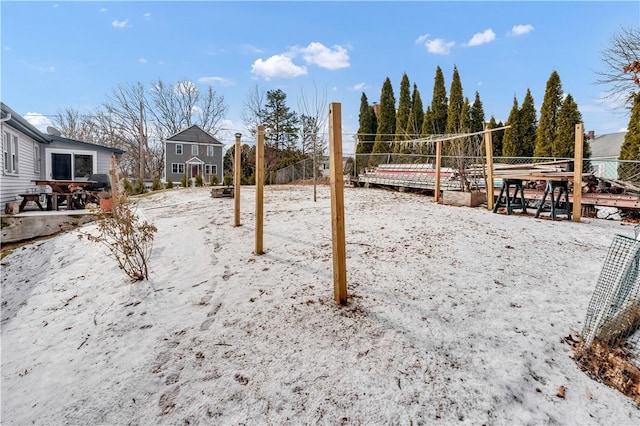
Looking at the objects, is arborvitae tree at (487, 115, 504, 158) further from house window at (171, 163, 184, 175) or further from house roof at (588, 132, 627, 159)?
house window at (171, 163, 184, 175)

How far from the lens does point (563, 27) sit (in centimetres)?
762

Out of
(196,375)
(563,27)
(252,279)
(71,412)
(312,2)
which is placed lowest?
(71,412)

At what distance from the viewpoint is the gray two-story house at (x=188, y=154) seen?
→ 93.5 ft

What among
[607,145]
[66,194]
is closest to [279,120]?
[66,194]

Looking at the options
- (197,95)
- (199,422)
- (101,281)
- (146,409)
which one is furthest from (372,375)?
(197,95)

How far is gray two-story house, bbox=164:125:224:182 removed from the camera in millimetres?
28500

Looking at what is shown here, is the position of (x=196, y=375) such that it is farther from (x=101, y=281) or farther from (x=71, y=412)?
(x=101, y=281)

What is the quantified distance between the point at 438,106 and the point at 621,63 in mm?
8063

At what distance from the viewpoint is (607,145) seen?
28375 mm

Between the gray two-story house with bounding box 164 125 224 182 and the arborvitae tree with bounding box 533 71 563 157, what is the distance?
2409 cm

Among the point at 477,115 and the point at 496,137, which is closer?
the point at 496,137

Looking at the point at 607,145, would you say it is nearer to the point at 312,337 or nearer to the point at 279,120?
the point at 279,120

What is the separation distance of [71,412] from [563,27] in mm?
10996

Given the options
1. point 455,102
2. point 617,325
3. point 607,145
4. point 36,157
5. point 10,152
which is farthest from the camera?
point 607,145
